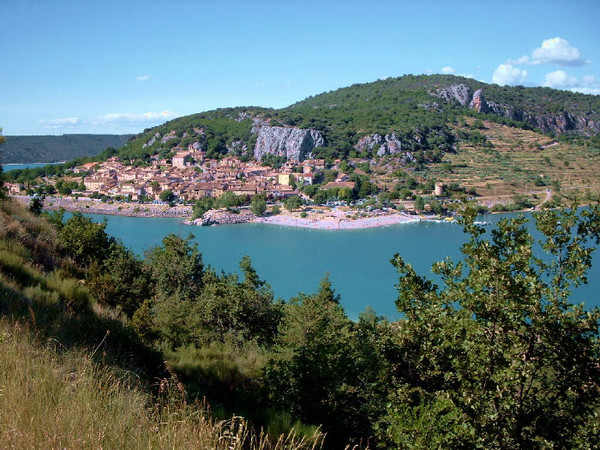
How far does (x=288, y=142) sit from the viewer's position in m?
49.2

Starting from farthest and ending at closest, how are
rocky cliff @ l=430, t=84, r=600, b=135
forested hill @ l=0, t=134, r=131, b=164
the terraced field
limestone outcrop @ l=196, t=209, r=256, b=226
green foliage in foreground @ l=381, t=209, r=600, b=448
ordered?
forested hill @ l=0, t=134, r=131, b=164 → rocky cliff @ l=430, t=84, r=600, b=135 → the terraced field → limestone outcrop @ l=196, t=209, r=256, b=226 → green foliage in foreground @ l=381, t=209, r=600, b=448

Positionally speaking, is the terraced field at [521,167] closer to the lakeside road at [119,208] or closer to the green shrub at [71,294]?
the lakeside road at [119,208]

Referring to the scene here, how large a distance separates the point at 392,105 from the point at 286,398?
202 feet

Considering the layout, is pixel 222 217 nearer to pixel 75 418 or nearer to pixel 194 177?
pixel 194 177

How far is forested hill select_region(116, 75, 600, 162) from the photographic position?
47688mm

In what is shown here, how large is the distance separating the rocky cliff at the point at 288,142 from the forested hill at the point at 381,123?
4.5 inches

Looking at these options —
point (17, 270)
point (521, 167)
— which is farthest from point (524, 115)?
point (17, 270)

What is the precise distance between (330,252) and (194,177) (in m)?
25.4

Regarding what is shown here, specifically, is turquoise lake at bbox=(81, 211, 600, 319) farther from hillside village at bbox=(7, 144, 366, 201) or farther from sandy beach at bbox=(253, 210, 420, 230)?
hillside village at bbox=(7, 144, 366, 201)

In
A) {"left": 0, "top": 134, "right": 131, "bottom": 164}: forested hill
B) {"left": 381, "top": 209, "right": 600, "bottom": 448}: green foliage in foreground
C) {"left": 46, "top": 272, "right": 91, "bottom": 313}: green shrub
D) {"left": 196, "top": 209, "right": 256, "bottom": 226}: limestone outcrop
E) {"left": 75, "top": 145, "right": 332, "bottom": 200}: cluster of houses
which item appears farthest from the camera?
{"left": 0, "top": 134, "right": 131, "bottom": 164}: forested hill

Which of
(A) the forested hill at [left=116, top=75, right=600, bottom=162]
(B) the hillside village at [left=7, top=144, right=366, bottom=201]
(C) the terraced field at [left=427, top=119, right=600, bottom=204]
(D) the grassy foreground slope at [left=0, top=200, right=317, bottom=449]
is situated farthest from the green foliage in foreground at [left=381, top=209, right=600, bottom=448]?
(A) the forested hill at [left=116, top=75, right=600, bottom=162]

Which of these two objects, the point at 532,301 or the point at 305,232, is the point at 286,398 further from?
the point at 305,232

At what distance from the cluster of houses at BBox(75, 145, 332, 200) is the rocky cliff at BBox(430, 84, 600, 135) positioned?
29227 millimetres

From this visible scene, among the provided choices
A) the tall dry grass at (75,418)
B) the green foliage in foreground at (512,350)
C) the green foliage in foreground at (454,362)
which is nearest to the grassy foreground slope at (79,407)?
the tall dry grass at (75,418)
